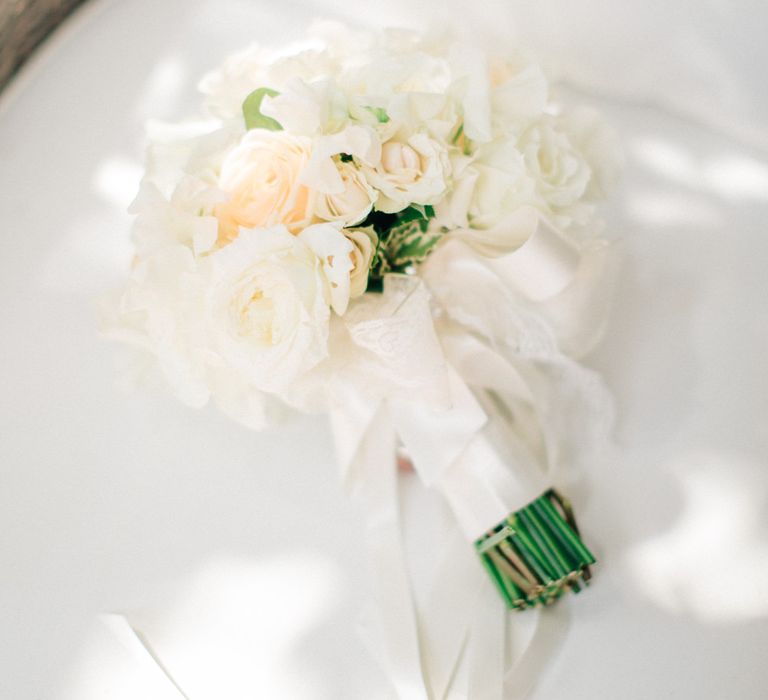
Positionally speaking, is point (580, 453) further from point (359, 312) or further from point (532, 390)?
point (359, 312)

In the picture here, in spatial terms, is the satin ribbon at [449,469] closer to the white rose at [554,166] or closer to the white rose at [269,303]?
the white rose at [554,166]

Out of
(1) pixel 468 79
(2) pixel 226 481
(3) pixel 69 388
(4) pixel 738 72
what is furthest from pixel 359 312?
(4) pixel 738 72

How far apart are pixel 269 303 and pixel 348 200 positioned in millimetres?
114

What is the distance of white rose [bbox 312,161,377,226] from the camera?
688 mm

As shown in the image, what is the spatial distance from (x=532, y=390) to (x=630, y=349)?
Answer: 0.16 meters

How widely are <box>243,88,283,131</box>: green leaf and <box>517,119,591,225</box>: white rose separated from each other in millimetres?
245

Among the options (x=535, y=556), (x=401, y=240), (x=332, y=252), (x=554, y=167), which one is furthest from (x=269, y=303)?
(x=535, y=556)

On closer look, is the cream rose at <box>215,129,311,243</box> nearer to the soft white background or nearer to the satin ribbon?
the satin ribbon

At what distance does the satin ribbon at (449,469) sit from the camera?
85 centimetres

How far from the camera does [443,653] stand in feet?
2.95

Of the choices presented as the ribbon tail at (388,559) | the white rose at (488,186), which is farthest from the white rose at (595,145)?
the ribbon tail at (388,559)

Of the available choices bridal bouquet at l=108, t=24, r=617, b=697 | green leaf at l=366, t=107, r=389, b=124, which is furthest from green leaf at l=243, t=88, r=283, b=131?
green leaf at l=366, t=107, r=389, b=124

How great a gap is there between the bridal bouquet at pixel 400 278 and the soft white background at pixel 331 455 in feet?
0.27

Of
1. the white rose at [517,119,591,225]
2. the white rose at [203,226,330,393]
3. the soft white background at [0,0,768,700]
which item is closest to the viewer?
the white rose at [203,226,330,393]
